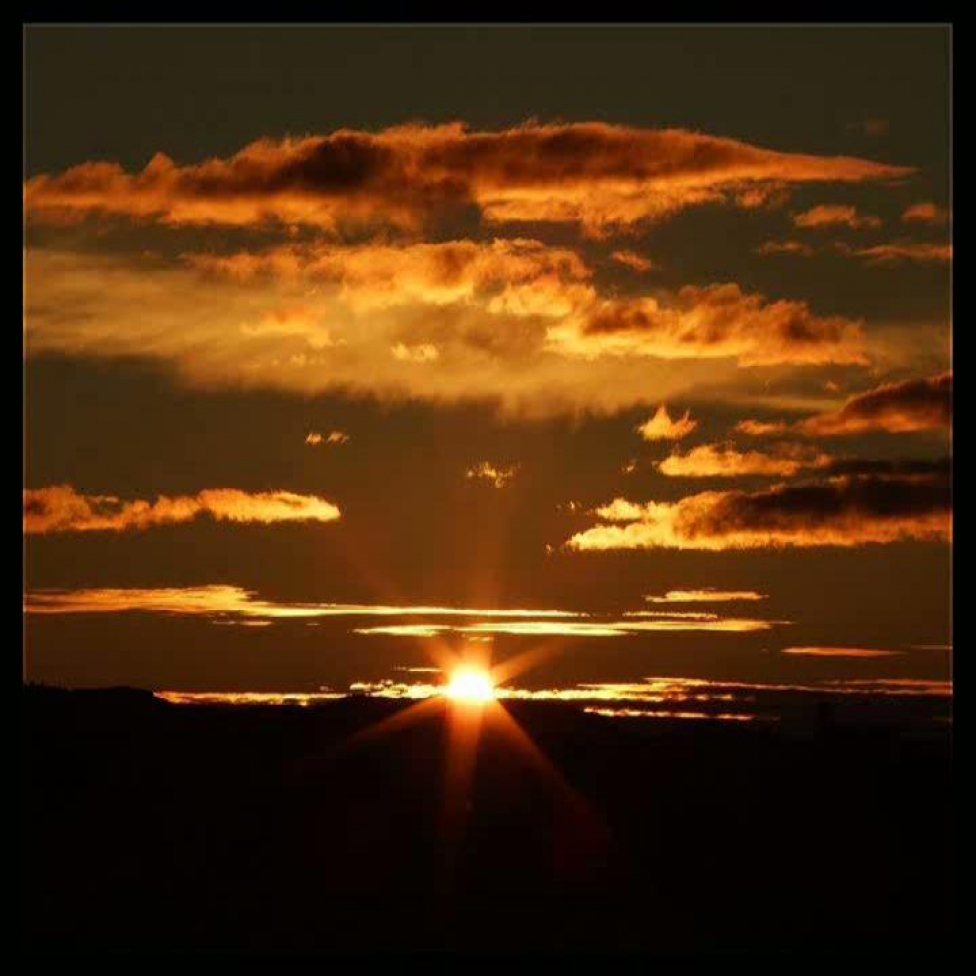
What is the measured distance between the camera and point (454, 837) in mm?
78188

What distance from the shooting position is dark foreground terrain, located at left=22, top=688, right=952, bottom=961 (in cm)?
6175

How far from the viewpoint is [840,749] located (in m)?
98.1

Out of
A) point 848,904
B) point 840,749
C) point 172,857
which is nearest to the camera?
point 848,904

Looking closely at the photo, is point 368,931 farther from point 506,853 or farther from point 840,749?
point 840,749

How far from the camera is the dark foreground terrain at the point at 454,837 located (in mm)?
61750

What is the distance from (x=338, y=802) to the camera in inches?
3447

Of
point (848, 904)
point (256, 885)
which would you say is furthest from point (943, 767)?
point (256, 885)

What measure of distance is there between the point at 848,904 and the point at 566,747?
1444 inches
